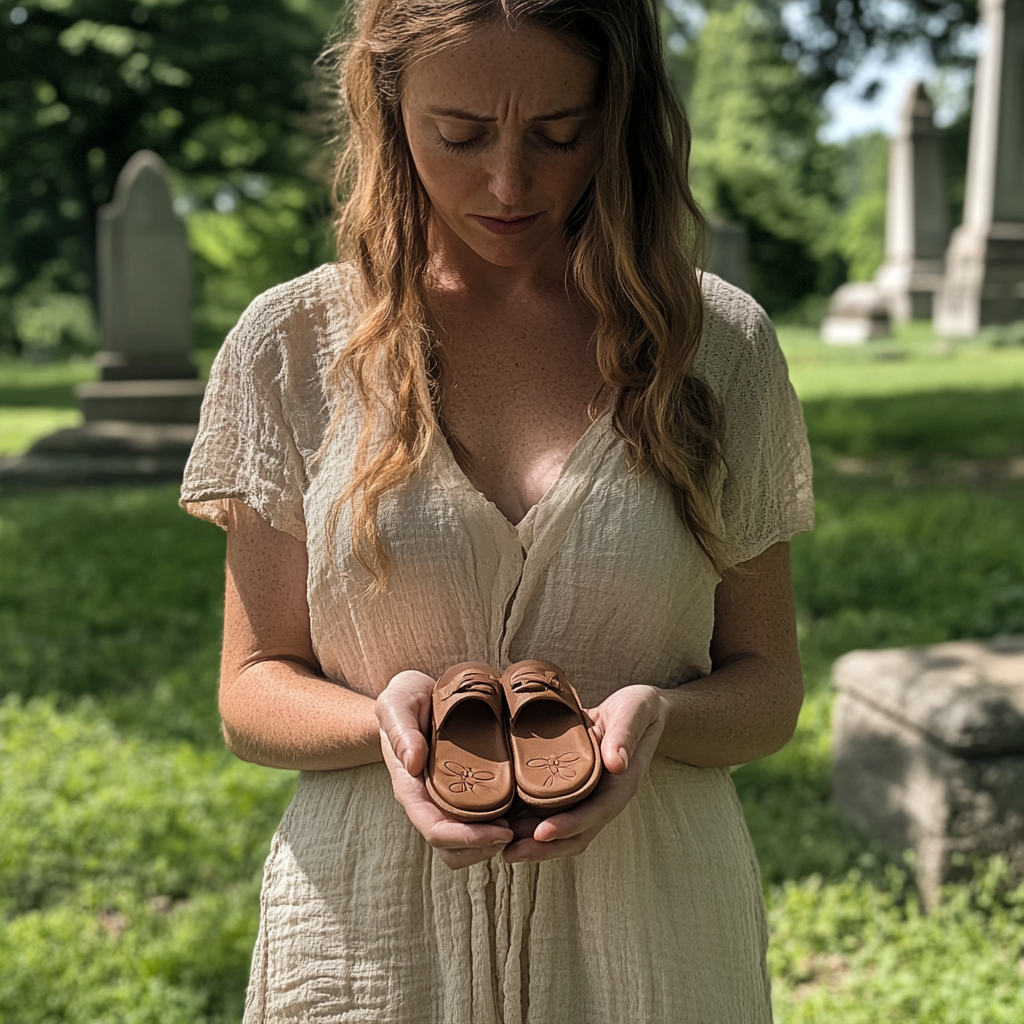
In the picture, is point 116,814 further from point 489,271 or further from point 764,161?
point 764,161

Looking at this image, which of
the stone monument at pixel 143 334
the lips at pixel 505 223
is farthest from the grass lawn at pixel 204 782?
the lips at pixel 505 223

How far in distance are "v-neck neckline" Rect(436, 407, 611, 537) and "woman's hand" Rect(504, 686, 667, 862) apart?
0.25m

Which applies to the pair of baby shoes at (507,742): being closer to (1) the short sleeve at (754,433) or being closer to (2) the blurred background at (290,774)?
(1) the short sleeve at (754,433)

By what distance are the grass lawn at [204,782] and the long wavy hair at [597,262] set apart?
7.20ft

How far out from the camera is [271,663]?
166cm

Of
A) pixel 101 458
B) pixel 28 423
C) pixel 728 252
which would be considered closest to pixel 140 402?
pixel 101 458

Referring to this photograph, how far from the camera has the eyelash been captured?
61.8 inches

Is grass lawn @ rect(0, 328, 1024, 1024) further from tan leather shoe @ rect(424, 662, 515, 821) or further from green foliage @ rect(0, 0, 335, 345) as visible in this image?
green foliage @ rect(0, 0, 335, 345)

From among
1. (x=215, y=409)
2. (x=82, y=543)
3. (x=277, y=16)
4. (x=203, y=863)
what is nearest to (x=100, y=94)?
(x=277, y=16)

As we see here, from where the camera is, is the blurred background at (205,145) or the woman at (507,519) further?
the blurred background at (205,145)

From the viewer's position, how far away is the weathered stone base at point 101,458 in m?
9.48

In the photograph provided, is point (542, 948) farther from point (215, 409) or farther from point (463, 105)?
point (463, 105)

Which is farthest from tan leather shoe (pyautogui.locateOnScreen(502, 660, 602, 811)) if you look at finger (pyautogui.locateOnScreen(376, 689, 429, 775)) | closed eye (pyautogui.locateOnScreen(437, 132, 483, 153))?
closed eye (pyautogui.locateOnScreen(437, 132, 483, 153))

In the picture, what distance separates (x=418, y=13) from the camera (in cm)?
155
